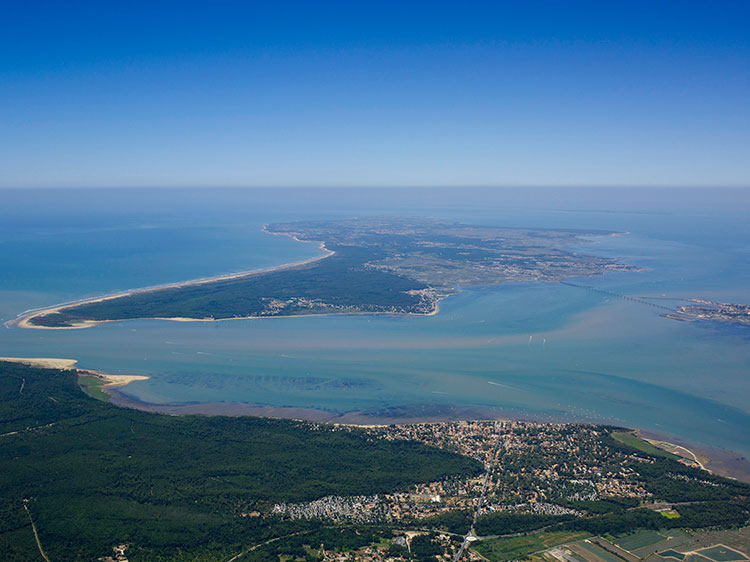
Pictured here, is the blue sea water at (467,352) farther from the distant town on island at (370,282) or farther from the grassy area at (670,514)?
the grassy area at (670,514)

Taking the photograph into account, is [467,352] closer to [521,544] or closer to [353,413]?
[353,413]

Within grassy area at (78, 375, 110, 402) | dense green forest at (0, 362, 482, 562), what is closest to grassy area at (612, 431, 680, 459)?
dense green forest at (0, 362, 482, 562)

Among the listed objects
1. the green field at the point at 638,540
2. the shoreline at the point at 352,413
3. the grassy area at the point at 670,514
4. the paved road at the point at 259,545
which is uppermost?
the shoreline at the point at 352,413

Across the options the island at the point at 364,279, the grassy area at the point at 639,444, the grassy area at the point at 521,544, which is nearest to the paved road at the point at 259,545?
the grassy area at the point at 521,544

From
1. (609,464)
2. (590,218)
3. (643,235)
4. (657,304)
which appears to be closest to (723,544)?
(609,464)

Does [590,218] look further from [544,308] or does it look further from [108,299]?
[108,299]

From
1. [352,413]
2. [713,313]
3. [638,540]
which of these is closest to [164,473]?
[352,413]
